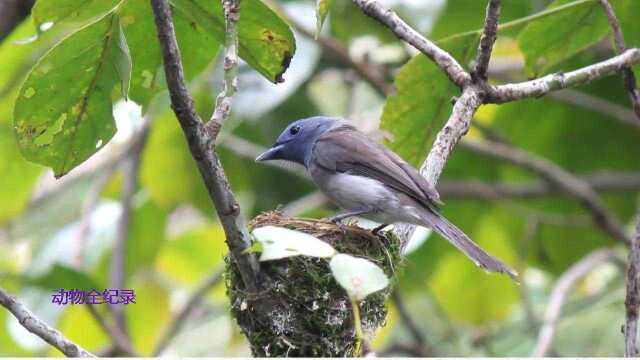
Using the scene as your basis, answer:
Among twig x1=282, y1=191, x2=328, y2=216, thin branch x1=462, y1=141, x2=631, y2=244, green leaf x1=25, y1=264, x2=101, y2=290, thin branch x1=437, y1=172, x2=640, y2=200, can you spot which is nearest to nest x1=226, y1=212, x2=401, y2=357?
green leaf x1=25, y1=264, x2=101, y2=290

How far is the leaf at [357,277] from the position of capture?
1.85 meters

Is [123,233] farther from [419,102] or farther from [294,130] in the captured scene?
[419,102]

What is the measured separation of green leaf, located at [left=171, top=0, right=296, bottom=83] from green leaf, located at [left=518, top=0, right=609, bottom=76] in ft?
2.81

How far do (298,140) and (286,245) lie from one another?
229 centimetres

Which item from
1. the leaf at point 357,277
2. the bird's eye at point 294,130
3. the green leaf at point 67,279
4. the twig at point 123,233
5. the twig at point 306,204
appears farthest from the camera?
the twig at point 306,204

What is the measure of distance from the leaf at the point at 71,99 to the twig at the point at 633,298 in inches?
54.1

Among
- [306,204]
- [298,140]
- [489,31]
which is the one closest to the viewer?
[489,31]

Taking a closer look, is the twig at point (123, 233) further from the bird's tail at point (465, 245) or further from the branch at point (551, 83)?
the branch at point (551, 83)

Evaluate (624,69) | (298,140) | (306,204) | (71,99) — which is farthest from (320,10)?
(306,204)

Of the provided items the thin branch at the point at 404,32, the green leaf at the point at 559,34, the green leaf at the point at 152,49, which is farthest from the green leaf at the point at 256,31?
the green leaf at the point at 559,34

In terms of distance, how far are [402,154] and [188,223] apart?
420cm

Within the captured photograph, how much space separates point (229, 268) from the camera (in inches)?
116

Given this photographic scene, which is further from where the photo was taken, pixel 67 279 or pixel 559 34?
pixel 67 279

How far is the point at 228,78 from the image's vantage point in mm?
2264
